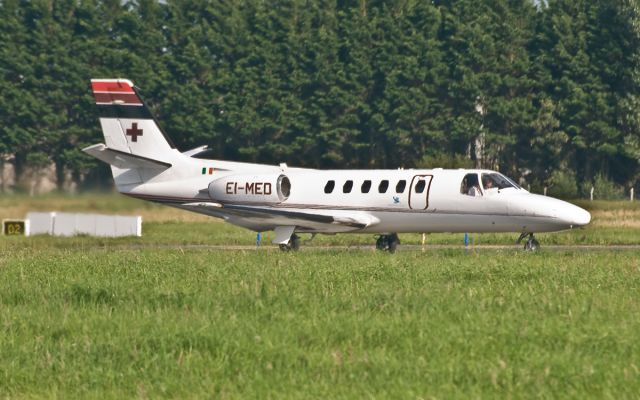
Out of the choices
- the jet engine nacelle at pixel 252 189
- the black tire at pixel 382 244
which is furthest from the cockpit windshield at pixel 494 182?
the jet engine nacelle at pixel 252 189

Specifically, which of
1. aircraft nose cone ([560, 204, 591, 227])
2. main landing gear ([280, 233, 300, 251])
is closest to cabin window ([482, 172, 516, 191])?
aircraft nose cone ([560, 204, 591, 227])

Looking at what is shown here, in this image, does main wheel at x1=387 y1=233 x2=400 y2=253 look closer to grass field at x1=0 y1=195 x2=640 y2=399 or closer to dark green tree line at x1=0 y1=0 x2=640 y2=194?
grass field at x1=0 y1=195 x2=640 y2=399

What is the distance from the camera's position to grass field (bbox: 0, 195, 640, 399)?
1163cm

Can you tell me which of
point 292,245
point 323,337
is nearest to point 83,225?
point 292,245

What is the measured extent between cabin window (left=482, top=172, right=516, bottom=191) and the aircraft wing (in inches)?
132

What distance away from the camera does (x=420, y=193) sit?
33.4 m

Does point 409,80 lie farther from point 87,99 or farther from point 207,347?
point 207,347

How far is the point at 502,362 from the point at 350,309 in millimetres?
4364

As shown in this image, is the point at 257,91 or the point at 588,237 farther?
the point at 257,91

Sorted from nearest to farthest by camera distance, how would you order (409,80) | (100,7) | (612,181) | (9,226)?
(9,226) → (612,181) → (409,80) → (100,7)

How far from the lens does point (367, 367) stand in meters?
12.1

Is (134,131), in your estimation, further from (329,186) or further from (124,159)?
(329,186)

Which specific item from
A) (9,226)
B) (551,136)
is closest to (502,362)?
(9,226)

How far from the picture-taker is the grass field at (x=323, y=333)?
11633 millimetres
